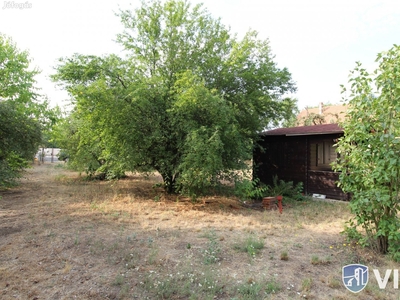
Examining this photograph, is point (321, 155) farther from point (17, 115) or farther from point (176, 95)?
point (17, 115)

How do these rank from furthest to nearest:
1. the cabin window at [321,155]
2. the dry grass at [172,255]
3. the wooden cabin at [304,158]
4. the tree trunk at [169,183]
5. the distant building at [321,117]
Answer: the distant building at [321,117] → the cabin window at [321,155] → the tree trunk at [169,183] → the wooden cabin at [304,158] → the dry grass at [172,255]

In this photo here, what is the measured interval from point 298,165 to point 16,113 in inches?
400

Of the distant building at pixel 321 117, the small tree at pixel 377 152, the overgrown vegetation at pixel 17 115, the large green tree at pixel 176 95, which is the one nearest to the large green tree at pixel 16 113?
the overgrown vegetation at pixel 17 115

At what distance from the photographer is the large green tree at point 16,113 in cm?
808

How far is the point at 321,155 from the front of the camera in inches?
456

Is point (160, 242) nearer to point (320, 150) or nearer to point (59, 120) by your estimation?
point (320, 150)

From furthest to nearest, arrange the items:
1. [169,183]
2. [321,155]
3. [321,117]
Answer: [321,117] → [321,155] → [169,183]

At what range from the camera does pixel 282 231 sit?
5.68m

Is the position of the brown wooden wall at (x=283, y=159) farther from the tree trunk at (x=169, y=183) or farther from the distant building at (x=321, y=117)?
the tree trunk at (x=169, y=183)

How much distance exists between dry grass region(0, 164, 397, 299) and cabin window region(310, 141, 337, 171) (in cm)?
390

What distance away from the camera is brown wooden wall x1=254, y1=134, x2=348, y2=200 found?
1009 centimetres

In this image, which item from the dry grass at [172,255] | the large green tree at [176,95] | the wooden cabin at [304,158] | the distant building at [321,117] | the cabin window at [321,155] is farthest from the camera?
the distant building at [321,117]

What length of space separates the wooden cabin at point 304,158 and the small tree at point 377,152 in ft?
18.1

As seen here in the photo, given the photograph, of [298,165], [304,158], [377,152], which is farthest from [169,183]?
[377,152]
